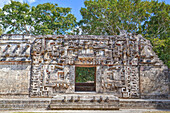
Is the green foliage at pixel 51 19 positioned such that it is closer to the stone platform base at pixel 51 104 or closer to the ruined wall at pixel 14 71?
the ruined wall at pixel 14 71

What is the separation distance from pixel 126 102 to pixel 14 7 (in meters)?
14.7

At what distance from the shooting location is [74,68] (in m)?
8.60

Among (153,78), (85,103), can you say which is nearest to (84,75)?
(153,78)

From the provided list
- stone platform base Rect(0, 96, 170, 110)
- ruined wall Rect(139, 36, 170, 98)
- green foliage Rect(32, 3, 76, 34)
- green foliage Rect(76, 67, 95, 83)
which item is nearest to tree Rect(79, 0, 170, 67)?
green foliage Rect(32, 3, 76, 34)

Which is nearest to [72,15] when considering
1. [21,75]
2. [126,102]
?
[21,75]

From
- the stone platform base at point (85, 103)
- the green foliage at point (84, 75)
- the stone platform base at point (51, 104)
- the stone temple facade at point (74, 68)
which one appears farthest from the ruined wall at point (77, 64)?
the green foliage at point (84, 75)

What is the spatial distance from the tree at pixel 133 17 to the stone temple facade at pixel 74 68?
22.3 feet

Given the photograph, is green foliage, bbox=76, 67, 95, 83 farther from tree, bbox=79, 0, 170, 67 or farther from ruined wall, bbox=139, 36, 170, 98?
ruined wall, bbox=139, 36, 170, 98

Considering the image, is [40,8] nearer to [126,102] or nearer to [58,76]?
[58,76]

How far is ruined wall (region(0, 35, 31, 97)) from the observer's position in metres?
8.42

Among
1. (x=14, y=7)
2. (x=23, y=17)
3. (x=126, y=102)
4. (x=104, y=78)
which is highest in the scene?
(x=14, y=7)

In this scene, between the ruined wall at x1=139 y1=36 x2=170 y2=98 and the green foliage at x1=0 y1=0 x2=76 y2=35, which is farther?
the green foliage at x1=0 y1=0 x2=76 y2=35

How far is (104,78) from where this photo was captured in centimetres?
858

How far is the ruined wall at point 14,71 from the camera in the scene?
27.6 ft
